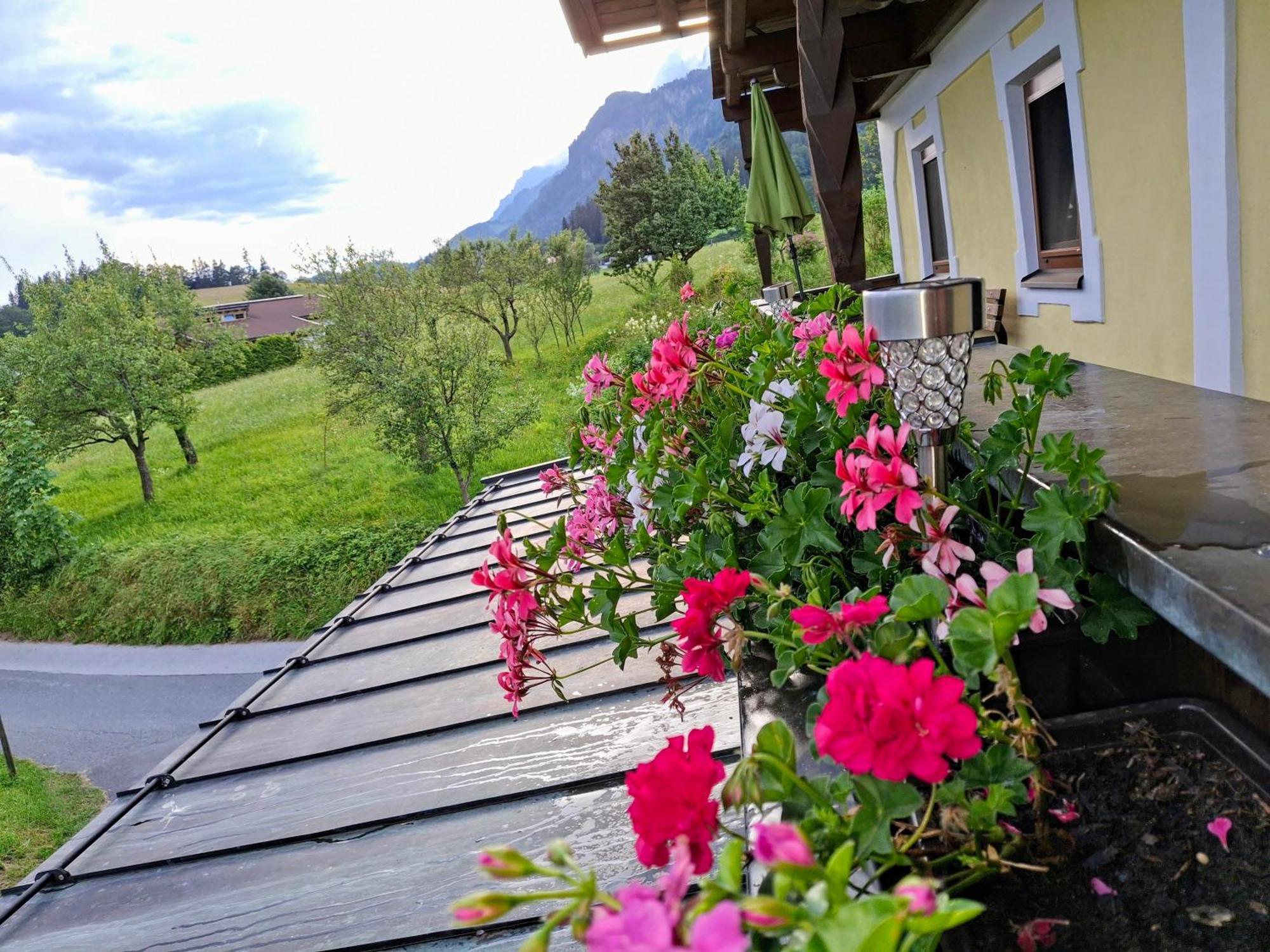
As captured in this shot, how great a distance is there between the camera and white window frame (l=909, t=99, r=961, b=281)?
6.68m

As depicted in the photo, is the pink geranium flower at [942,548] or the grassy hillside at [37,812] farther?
the grassy hillside at [37,812]

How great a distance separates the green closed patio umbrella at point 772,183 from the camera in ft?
17.5

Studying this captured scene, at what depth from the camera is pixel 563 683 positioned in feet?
6.32

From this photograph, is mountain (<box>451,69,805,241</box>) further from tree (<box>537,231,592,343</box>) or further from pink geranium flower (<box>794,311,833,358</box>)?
pink geranium flower (<box>794,311,833,358</box>)

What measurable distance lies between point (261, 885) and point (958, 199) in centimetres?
666

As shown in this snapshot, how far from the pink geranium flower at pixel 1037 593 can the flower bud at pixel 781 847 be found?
28 centimetres

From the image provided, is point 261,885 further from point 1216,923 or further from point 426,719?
point 1216,923

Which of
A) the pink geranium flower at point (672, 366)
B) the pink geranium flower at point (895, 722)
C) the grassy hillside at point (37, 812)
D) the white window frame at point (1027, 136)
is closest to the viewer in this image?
the pink geranium flower at point (895, 722)

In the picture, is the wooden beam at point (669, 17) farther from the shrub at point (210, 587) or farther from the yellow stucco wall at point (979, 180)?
the shrub at point (210, 587)

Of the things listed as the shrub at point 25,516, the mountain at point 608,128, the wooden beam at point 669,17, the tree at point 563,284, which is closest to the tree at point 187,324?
the shrub at point 25,516

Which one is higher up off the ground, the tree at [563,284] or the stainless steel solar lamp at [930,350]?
the tree at [563,284]

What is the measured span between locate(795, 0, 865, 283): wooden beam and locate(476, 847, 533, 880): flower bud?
3.66 m

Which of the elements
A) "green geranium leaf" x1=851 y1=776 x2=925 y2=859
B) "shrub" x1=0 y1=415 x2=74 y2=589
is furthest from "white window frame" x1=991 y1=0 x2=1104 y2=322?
"shrub" x1=0 y1=415 x2=74 y2=589

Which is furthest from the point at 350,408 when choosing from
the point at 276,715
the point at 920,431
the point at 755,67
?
the point at 920,431
